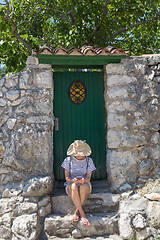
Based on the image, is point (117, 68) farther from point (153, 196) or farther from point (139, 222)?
point (139, 222)

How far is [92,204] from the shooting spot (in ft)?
12.3

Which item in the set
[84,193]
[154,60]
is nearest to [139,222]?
[84,193]

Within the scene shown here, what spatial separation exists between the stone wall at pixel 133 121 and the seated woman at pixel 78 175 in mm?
483

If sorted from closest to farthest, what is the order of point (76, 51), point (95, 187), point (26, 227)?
point (26, 227), point (76, 51), point (95, 187)

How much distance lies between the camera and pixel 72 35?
6109 mm

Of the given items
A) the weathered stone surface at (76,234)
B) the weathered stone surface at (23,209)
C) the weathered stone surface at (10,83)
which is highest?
the weathered stone surface at (10,83)

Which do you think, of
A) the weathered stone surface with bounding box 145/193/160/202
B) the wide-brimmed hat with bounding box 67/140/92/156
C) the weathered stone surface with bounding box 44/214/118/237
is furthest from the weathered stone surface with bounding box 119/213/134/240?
the wide-brimmed hat with bounding box 67/140/92/156

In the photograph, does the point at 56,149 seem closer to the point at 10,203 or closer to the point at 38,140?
the point at 38,140

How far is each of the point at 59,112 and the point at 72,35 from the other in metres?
2.71

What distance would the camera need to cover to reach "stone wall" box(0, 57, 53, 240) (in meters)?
3.48

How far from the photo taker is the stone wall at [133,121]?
12.6ft

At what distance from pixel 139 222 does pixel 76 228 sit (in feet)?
3.01

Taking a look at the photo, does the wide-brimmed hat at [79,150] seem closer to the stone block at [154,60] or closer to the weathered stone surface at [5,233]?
the weathered stone surface at [5,233]

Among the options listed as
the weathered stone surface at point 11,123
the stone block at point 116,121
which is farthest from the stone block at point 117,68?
the weathered stone surface at point 11,123
